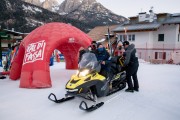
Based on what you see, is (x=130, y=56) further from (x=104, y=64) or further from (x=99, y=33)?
(x=99, y=33)

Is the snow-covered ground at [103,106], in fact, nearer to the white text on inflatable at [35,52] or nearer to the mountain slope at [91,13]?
the white text on inflatable at [35,52]

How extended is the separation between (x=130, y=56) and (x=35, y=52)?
4028mm

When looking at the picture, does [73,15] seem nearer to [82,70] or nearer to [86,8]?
Answer: [86,8]

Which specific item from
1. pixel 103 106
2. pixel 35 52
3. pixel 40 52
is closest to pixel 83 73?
pixel 103 106

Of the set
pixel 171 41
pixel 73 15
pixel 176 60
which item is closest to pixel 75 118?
pixel 176 60

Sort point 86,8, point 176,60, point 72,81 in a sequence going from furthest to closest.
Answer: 1. point 86,8
2. point 176,60
3. point 72,81

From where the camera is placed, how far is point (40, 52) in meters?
8.09

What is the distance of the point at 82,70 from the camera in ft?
18.2

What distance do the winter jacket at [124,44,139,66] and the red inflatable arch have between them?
10.9ft

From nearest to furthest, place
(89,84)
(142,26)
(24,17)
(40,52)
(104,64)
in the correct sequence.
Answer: (89,84), (104,64), (40,52), (142,26), (24,17)

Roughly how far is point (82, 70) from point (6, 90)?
4.01 m

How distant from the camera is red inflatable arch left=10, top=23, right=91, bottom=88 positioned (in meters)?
7.82

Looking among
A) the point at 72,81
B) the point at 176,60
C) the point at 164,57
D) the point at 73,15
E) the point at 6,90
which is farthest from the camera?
the point at 73,15

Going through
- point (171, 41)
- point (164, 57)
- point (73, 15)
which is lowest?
point (164, 57)
